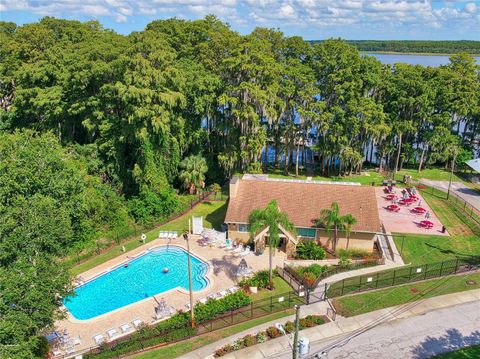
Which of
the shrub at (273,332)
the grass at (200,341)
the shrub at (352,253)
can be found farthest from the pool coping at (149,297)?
the shrub at (352,253)

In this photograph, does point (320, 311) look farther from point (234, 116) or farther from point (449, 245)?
point (234, 116)

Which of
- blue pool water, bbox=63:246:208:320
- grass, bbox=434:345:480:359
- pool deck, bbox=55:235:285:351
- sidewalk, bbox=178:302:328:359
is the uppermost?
grass, bbox=434:345:480:359

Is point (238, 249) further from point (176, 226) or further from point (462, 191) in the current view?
point (462, 191)

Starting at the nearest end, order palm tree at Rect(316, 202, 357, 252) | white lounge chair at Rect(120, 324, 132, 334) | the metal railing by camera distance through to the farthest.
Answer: white lounge chair at Rect(120, 324, 132, 334) < palm tree at Rect(316, 202, 357, 252) < the metal railing

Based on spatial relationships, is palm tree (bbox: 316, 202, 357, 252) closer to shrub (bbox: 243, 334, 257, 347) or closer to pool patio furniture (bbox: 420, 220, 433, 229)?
pool patio furniture (bbox: 420, 220, 433, 229)

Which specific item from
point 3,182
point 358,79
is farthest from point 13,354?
point 358,79

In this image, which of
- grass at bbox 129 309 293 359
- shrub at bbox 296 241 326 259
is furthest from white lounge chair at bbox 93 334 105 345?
shrub at bbox 296 241 326 259
